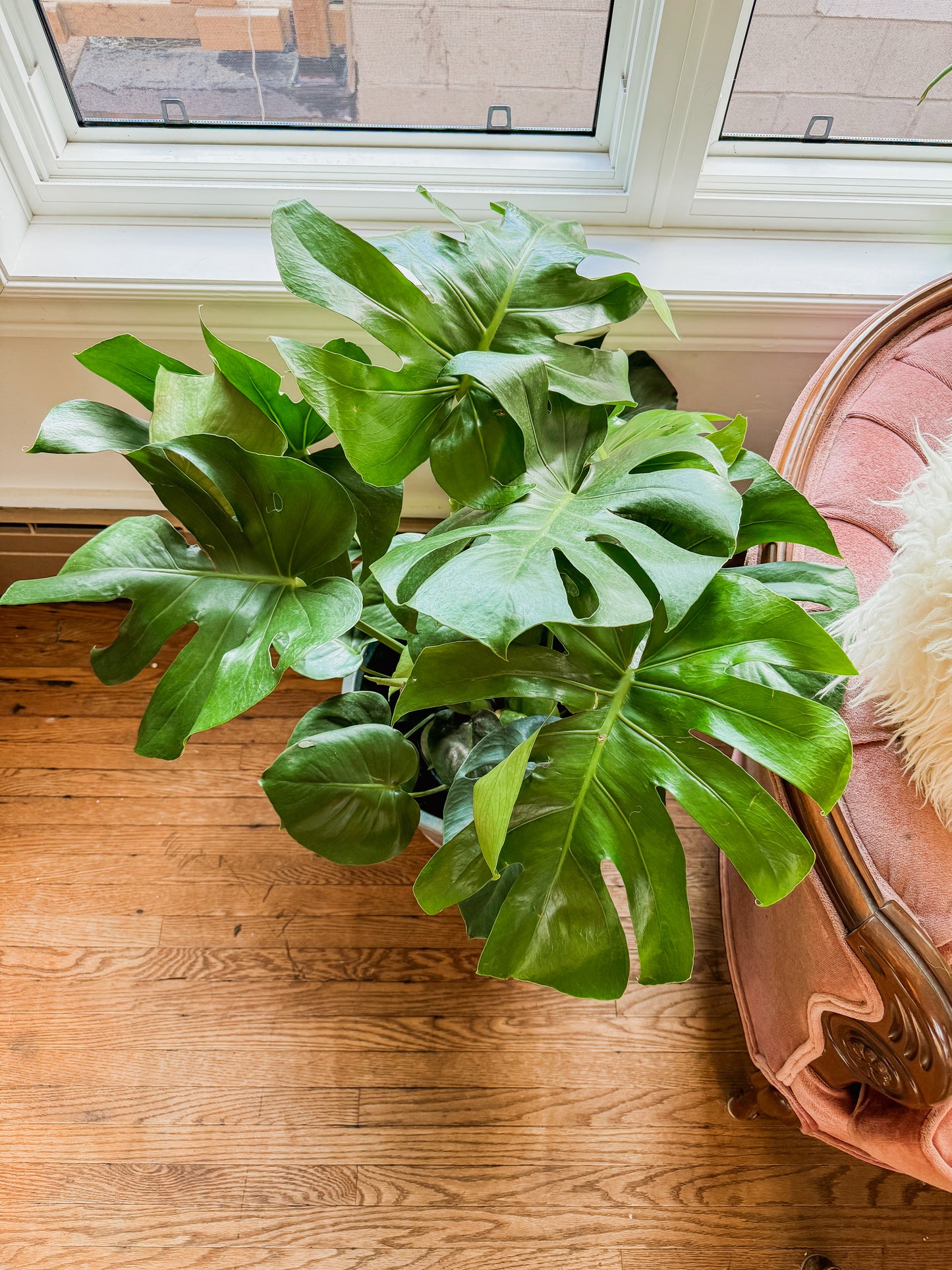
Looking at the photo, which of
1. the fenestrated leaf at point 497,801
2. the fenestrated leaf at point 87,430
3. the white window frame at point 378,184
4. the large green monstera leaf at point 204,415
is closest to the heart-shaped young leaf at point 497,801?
the fenestrated leaf at point 497,801

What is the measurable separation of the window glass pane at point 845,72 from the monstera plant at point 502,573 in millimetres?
540

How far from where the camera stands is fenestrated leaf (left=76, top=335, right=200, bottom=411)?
699 mm

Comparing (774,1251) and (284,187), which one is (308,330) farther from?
(774,1251)

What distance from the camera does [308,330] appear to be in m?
1.14

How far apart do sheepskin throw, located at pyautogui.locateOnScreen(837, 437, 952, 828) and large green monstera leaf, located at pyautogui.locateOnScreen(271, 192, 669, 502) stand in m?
0.27

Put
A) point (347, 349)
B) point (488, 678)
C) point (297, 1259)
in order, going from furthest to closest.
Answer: point (297, 1259), point (347, 349), point (488, 678)

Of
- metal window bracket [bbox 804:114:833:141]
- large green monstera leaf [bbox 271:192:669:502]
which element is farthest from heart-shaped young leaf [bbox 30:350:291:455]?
metal window bracket [bbox 804:114:833:141]

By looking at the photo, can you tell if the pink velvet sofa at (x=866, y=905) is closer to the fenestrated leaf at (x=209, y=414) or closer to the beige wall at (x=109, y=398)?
the beige wall at (x=109, y=398)

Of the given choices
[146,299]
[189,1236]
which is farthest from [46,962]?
[146,299]

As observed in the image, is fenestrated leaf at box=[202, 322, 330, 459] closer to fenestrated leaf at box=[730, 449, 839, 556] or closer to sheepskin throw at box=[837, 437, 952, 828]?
fenestrated leaf at box=[730, 449, 839, 556]

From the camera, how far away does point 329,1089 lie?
110 centimetres

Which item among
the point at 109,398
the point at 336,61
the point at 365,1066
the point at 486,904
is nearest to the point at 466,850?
the point at 486,904

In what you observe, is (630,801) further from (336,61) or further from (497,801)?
(336,61)

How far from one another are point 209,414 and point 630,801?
1.43 feet
